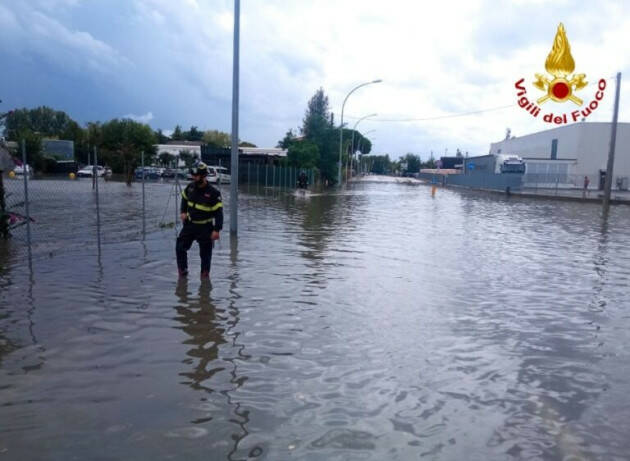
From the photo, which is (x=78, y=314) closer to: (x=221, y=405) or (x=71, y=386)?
(x=71, y=386)

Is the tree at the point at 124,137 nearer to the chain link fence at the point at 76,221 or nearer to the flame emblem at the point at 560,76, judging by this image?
the chain link fence at the point at 76,221

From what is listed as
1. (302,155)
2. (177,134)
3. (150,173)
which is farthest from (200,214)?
(177,134)

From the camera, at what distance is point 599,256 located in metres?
12.5

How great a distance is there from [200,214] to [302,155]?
3859 cm

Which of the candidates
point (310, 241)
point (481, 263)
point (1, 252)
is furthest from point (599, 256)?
point (1, 252)

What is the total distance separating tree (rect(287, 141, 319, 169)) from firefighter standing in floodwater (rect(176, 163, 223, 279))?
126 ft

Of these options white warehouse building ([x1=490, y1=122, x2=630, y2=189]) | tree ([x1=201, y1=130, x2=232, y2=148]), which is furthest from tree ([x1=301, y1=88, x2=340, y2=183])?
tree ([x1=201, y1=130, x2=232, y2=148])

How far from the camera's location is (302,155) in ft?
152

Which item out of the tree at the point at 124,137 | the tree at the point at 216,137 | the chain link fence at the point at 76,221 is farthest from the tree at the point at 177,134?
the chain link fence at the point at 76,221

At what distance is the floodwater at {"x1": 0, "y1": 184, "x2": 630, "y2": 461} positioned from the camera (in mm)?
3744

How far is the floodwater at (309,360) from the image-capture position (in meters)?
3.74

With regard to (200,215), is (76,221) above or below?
below

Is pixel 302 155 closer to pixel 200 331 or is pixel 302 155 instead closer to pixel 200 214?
pixel 200 214

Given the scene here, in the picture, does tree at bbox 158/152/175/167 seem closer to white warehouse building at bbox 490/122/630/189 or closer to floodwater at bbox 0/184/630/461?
white warehouse building at bbox 490/122/630/189
